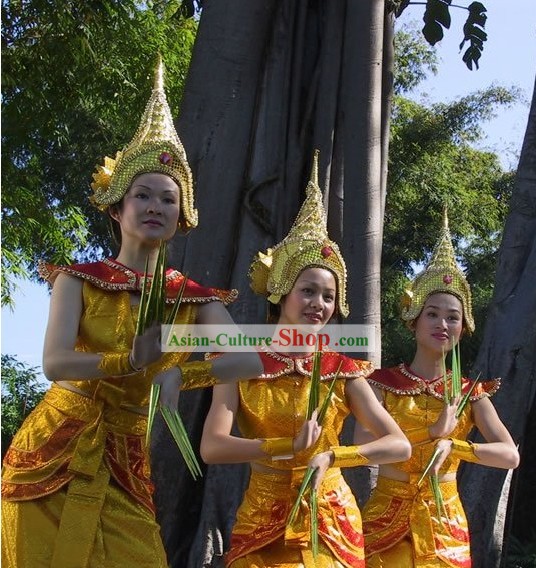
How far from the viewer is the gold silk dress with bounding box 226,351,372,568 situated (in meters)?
4.36

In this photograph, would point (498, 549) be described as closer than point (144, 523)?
No

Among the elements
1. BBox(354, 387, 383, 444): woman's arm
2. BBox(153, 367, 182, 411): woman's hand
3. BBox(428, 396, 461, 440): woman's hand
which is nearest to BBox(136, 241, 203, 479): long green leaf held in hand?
BBox(153, 367, 182, 411): woman's hand

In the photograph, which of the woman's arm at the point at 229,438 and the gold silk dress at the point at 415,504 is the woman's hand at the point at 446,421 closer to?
the gold silk dress at the point at 415,504

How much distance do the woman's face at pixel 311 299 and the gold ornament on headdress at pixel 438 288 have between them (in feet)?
2.77

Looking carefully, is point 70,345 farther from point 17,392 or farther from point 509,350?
point 17,392

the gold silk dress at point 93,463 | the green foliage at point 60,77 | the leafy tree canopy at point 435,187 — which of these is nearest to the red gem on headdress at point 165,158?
the gold silk dress at point 93,463

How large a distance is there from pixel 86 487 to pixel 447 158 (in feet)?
44.2

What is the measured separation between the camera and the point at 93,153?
14586 millimetres

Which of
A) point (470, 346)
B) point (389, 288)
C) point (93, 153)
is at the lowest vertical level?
point (470, 346)

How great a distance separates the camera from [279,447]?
4.20m

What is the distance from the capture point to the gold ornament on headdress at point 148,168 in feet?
13.6

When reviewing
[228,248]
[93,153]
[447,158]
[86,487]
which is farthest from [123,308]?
[447,158]

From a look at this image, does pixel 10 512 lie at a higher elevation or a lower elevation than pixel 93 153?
lower

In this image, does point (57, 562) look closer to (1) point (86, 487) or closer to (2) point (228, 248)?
(1) point (86, 487)
